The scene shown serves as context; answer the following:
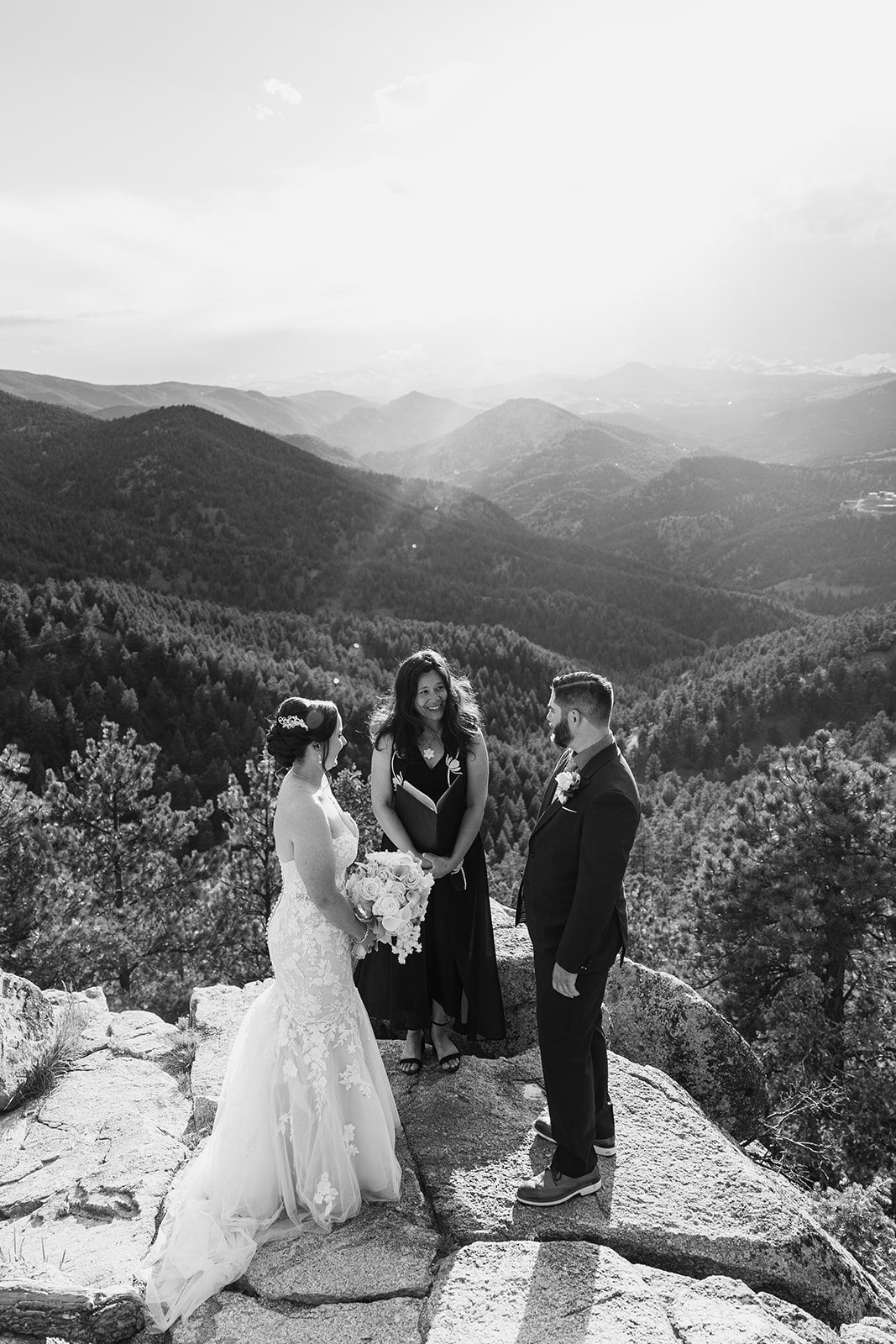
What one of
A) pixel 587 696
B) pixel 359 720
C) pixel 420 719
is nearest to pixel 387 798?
pixel 420 719

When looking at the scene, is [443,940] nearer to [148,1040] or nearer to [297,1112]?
[297,1112]

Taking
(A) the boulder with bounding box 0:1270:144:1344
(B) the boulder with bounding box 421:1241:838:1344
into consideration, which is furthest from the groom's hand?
(A) the boulder with bounding box 0:1270:144:1344

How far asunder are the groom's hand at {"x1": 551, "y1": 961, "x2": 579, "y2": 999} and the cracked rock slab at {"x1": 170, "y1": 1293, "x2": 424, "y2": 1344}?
65.2 inches

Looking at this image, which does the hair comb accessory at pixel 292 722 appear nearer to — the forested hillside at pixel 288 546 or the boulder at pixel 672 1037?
the boulder at pixel 672 1037

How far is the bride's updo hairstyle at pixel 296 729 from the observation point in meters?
4.28

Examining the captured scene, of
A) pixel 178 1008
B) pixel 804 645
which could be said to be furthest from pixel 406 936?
pixel 804 645

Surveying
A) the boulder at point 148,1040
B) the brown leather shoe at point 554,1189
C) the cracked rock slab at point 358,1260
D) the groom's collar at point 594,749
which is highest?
the groom's collar at point 594,749

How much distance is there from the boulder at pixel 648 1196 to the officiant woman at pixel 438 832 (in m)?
0.59

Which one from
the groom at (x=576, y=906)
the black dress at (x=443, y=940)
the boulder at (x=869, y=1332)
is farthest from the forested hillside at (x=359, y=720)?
the groom at (x=576, y=906)

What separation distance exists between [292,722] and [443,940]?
2.45 meters

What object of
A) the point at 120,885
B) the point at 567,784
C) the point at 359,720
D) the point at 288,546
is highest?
the point at 288,546

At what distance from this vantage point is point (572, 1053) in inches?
177

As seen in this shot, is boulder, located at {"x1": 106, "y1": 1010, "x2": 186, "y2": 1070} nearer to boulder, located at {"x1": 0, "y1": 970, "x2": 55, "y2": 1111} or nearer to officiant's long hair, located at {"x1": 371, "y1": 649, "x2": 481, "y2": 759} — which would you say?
boulder, located at {"x1": 0, "y1": 970, "x2": 55, "y2": 1111}

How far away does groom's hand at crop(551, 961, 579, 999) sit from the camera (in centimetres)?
429
